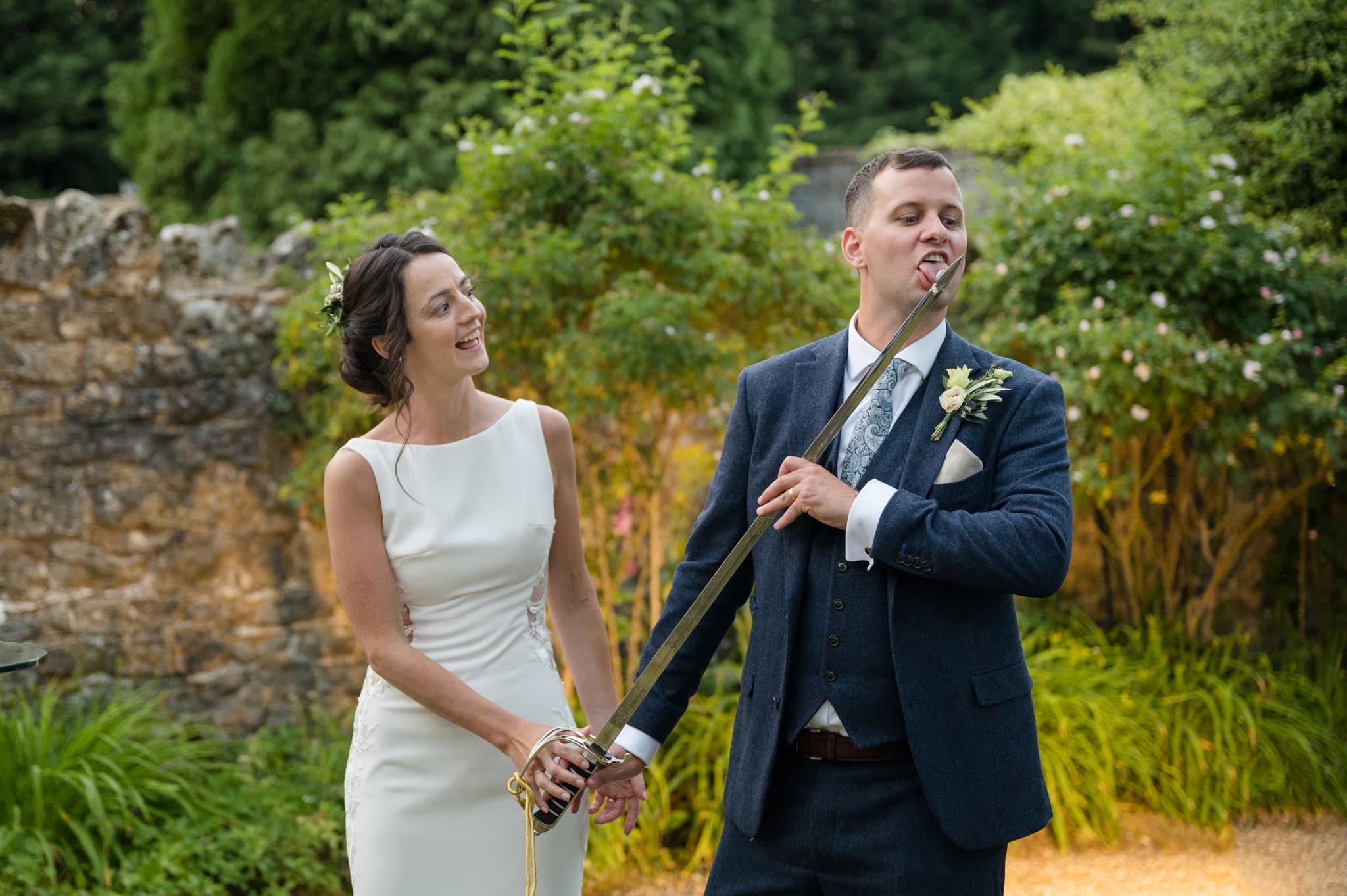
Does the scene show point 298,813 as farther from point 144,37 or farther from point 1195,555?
point 144,37

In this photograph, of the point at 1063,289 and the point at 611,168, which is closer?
the point at 611,168

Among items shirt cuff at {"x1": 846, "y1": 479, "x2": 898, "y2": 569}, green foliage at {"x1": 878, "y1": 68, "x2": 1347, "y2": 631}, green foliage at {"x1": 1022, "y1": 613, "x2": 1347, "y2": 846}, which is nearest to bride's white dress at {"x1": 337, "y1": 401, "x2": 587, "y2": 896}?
shirt cuff at {"x1": 846, "y1": 479, "x2": 898, "y2": 569}

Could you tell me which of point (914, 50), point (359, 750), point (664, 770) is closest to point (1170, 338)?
point (664, 770)

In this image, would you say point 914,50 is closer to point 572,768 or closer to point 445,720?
point 445,720

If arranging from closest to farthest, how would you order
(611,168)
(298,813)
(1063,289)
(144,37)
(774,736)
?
(774,736)
(298,813)
(611,168)
(1063,289)
(144,37)

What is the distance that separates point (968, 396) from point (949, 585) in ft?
1.04

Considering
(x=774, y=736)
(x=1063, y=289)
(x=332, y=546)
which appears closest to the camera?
(x=774, y=736)

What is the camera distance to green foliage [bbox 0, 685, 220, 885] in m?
3.82

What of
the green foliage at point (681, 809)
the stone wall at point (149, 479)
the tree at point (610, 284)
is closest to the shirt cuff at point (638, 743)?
the green foliage at point (681, 809)

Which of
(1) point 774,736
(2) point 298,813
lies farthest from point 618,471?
(1) point 774,736

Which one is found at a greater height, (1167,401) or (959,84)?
(959,84)

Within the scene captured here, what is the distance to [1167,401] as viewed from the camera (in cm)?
488

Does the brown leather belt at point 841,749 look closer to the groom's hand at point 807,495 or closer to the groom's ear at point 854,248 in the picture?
the groom's hand at point 807,495

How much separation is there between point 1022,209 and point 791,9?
38.4 ft
